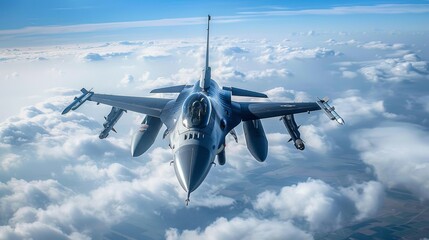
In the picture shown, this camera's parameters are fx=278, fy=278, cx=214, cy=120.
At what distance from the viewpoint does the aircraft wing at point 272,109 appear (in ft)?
69.6

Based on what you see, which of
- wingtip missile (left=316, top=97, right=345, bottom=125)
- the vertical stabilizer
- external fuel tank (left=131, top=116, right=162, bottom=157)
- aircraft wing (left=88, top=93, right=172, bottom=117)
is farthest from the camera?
the vertical stabilizer

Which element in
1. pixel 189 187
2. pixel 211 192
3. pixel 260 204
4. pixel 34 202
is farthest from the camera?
pixel 211 192

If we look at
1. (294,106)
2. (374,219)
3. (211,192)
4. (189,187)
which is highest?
(294,106)

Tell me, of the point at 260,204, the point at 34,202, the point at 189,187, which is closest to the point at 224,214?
the point at 260,204

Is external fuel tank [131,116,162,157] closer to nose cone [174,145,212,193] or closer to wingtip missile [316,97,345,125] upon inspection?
nose cone [174,145,212,193]

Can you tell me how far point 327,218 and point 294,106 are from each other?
4461 inches

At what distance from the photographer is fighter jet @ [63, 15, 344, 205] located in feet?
42.8

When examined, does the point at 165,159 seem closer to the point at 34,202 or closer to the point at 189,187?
the point at 34,202

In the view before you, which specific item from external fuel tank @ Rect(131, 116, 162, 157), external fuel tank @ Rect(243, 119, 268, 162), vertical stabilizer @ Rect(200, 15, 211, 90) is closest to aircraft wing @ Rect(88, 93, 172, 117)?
external fuel tank @ Rect(131, 116, 162, 157)

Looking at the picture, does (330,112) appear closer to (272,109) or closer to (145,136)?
(272,109)

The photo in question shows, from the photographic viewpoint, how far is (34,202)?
101500 mm

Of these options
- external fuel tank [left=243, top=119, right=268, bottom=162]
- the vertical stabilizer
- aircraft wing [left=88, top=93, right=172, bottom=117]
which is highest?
the vertical stabilizer

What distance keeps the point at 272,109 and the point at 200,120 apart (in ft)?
29.6

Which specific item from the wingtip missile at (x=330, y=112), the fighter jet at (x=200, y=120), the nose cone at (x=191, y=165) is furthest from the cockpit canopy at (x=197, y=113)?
the wingtip missile at (x=330, y=112)
